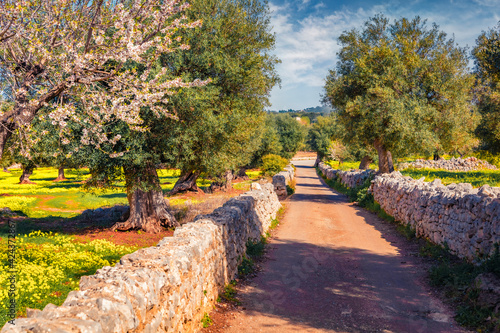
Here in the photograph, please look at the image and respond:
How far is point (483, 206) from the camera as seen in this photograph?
886cm

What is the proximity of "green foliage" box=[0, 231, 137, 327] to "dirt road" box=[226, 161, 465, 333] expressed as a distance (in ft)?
12.8

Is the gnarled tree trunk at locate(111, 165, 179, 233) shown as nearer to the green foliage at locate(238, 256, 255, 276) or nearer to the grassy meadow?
the grassy meadow

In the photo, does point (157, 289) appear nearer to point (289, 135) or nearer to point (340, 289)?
point (340, 289)

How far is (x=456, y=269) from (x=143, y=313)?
25.2ft

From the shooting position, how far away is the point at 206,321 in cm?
657

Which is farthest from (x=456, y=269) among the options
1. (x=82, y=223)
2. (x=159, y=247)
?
(x=82, y=223)

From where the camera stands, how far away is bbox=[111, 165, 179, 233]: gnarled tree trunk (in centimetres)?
1525

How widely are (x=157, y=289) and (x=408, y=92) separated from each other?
2234 centimetres

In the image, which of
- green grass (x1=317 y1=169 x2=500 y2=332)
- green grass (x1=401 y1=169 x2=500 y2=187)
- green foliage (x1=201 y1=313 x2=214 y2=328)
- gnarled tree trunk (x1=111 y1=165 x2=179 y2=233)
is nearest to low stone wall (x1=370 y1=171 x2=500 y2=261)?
green grass (x1=317 y1=169 x2=500 y2=332)

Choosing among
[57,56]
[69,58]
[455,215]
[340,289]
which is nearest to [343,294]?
[340,289]

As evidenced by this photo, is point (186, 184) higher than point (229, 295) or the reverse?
higher

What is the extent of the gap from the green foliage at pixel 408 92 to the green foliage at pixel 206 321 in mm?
17374

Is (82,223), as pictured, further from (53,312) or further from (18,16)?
(53,312)

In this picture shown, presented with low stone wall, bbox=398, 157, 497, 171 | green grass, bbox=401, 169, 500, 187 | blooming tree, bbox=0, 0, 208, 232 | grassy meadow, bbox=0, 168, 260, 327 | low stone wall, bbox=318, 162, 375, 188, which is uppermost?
blooming tree, bbox=0, 0, 208, 232
